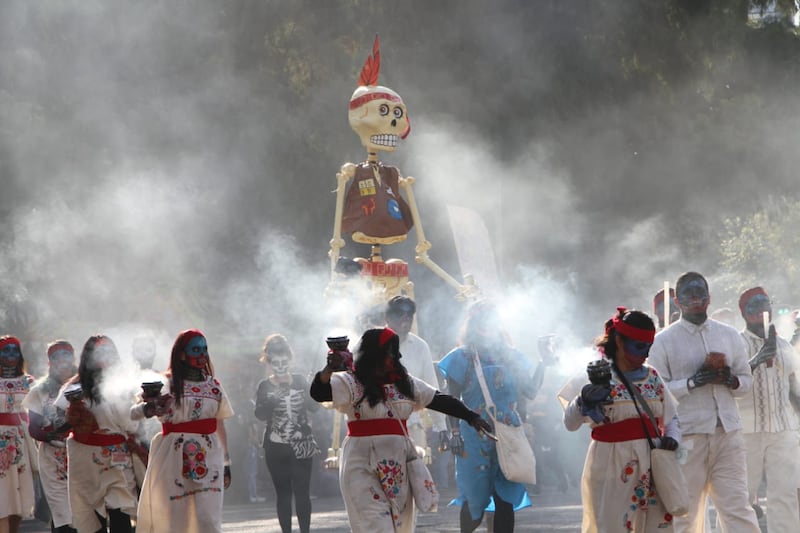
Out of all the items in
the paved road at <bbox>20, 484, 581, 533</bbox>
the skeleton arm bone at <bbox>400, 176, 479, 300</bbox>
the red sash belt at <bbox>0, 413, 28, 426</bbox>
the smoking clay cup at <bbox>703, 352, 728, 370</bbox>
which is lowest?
the paved road at <bbox>20, 484, 581, 533</bbox>

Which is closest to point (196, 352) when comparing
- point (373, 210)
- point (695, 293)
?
point (695, 293)

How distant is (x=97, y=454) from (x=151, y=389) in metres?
1.51

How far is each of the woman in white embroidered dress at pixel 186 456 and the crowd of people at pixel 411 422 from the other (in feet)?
0.03

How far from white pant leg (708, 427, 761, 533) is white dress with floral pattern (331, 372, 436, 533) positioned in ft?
7.71

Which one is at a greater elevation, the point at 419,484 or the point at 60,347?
the point at 60,347

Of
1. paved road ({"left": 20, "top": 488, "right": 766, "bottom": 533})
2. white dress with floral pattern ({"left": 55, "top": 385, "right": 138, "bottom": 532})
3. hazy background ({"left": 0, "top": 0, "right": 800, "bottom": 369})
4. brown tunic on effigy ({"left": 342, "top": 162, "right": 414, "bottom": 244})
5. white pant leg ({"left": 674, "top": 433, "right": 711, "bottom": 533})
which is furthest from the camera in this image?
hazy background ({"left": 0, "top": 0, "right": 800, "bottom": 369})

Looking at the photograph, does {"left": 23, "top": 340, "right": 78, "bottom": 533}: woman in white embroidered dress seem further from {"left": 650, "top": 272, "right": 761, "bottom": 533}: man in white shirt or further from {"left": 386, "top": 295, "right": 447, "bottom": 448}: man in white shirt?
{"left": 650, "top": 272, "right": 761, "bottom": 533}: man in white shirt

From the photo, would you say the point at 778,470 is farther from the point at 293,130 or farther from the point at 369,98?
the point at 293,130

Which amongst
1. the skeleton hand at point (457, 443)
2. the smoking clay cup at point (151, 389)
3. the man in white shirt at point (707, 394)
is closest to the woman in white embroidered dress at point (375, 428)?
the smoking clay cup at point (151, 389)

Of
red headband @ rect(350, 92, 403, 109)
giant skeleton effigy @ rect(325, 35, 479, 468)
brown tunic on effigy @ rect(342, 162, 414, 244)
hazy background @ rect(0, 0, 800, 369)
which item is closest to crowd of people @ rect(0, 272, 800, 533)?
giant skeleton effigy @ rect(325, 35, 479, 468)

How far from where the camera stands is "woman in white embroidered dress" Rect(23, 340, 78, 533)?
11.1 m

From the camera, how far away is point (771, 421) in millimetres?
10680

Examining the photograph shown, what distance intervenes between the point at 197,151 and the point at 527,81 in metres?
5.71

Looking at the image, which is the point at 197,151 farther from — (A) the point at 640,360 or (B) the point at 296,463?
(A) the point at 640,360
